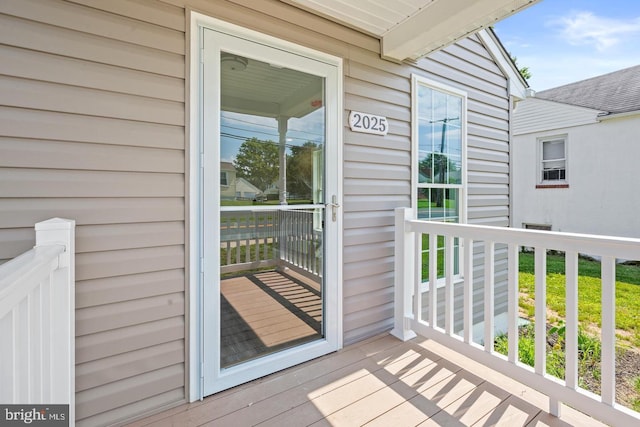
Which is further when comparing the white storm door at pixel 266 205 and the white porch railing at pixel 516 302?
the white storm door at pixel 266 205

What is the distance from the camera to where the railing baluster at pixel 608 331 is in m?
1.44

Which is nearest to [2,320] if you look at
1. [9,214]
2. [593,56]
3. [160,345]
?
[9,214]

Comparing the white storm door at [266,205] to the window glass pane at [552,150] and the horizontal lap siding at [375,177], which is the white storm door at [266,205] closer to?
the horizontal lap siding at [375,177]

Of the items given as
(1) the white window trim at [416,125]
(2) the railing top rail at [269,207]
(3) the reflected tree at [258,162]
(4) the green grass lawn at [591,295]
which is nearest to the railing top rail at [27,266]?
(2) the railing top rail at [269,207]

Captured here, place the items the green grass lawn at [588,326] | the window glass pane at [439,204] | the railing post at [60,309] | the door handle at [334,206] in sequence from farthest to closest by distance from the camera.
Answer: the window glass pane at [439,204], the green grass lawn at [588,326], the door handle at [334,206], the railing post at [60,309]

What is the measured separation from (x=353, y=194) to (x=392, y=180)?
0.52 meters

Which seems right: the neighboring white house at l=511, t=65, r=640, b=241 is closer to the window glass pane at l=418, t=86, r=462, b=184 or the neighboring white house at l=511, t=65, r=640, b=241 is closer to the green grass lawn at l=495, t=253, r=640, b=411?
the green grass lawn at l=495, t=253, r=640, b=411

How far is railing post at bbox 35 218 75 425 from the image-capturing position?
1257 millimetres

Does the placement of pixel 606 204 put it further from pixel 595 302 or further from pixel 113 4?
pixel 113 4

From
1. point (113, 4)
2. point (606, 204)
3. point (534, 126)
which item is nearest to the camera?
point (113, 4)

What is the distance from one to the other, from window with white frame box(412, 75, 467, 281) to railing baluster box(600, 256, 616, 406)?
5.57 feet

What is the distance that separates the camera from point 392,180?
286 cm

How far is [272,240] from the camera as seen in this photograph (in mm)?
2145

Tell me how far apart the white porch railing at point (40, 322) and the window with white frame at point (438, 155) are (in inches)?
106
